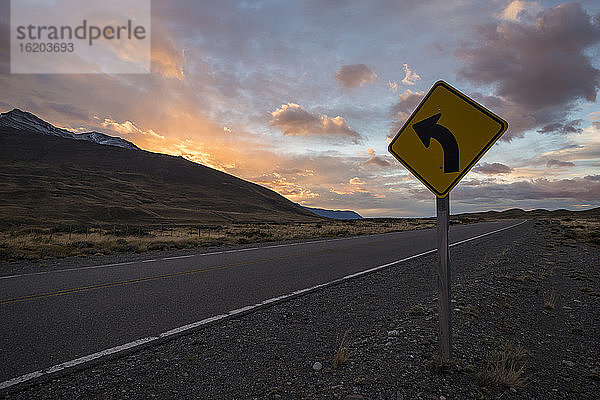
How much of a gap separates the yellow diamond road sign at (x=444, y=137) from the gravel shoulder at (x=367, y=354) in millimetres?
1943

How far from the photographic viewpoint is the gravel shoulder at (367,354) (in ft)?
10.6

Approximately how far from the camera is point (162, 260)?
11.4m

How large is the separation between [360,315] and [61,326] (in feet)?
15.2

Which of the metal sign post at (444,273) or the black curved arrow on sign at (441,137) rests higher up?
the black curved arrow on sign at (441,137)

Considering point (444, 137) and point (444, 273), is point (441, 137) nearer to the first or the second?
point (444, 137)

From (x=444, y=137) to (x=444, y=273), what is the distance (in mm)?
1409

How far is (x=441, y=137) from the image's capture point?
347cm

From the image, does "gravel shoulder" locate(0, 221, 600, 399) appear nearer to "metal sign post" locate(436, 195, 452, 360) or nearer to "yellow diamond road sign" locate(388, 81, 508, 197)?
"metal sign post" locate(436, 195, 452, 360)

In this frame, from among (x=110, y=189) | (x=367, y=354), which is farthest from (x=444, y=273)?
(x=110, y=189)

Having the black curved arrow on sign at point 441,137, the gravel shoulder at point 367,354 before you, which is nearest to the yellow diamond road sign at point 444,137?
the black curved arrow on sign at point 441,137

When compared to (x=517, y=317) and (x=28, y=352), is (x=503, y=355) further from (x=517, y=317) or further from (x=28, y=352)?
(x=28, y=352)

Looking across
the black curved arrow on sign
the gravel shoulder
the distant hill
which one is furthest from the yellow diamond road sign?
the distant hill

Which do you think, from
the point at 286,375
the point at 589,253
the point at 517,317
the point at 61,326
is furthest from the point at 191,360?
the point at 589,253

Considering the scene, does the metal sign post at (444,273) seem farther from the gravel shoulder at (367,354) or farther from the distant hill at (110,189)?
the distant hill at (110,189)
